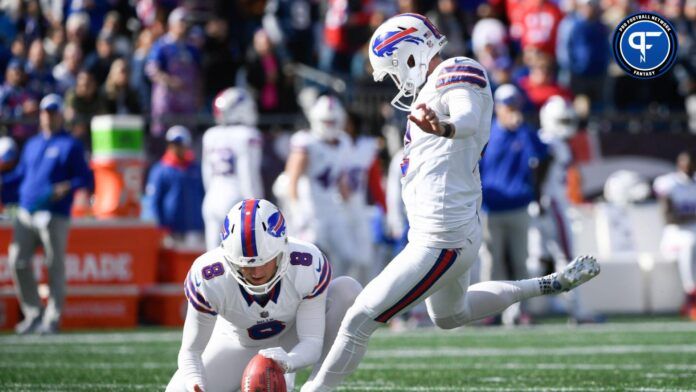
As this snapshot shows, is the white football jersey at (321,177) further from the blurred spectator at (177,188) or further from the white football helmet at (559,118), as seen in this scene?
the white football helmet at (559,118)

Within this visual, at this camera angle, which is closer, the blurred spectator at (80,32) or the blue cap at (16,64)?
the blue cap at (16,64)

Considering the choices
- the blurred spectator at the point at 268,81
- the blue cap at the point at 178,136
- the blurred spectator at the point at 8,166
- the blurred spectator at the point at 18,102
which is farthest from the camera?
the blurred spectator at the point at 268,81

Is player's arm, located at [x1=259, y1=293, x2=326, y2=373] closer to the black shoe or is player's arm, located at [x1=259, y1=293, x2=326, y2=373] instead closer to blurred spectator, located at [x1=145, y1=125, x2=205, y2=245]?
the black shoe

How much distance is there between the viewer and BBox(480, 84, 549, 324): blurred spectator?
993cm

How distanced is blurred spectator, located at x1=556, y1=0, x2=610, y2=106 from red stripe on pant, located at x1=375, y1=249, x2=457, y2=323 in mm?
9239

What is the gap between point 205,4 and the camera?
556 inches

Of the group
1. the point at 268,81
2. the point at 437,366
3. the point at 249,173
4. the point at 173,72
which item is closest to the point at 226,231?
the point at 437,366

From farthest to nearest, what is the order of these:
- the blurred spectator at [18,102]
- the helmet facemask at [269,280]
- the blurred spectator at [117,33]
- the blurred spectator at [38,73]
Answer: the blurred spectator at [117,33] → the blurred spectator at [38,73] → the blurred spectator at [18,102] → the helmet facemask at [269,280]

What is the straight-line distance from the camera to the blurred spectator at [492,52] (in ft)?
38.2

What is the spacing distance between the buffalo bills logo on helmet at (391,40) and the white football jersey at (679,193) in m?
7.05

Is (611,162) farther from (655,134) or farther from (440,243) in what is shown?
(440,243)

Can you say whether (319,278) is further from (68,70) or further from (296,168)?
(68,70)

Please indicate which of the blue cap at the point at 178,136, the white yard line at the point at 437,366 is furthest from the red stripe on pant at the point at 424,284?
the blue cap at the point at 178,136

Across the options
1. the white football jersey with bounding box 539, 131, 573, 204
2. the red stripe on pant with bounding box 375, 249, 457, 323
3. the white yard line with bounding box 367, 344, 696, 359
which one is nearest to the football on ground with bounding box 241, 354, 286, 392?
the red stripe on pant with bounding box 375, 249, 457, 323
